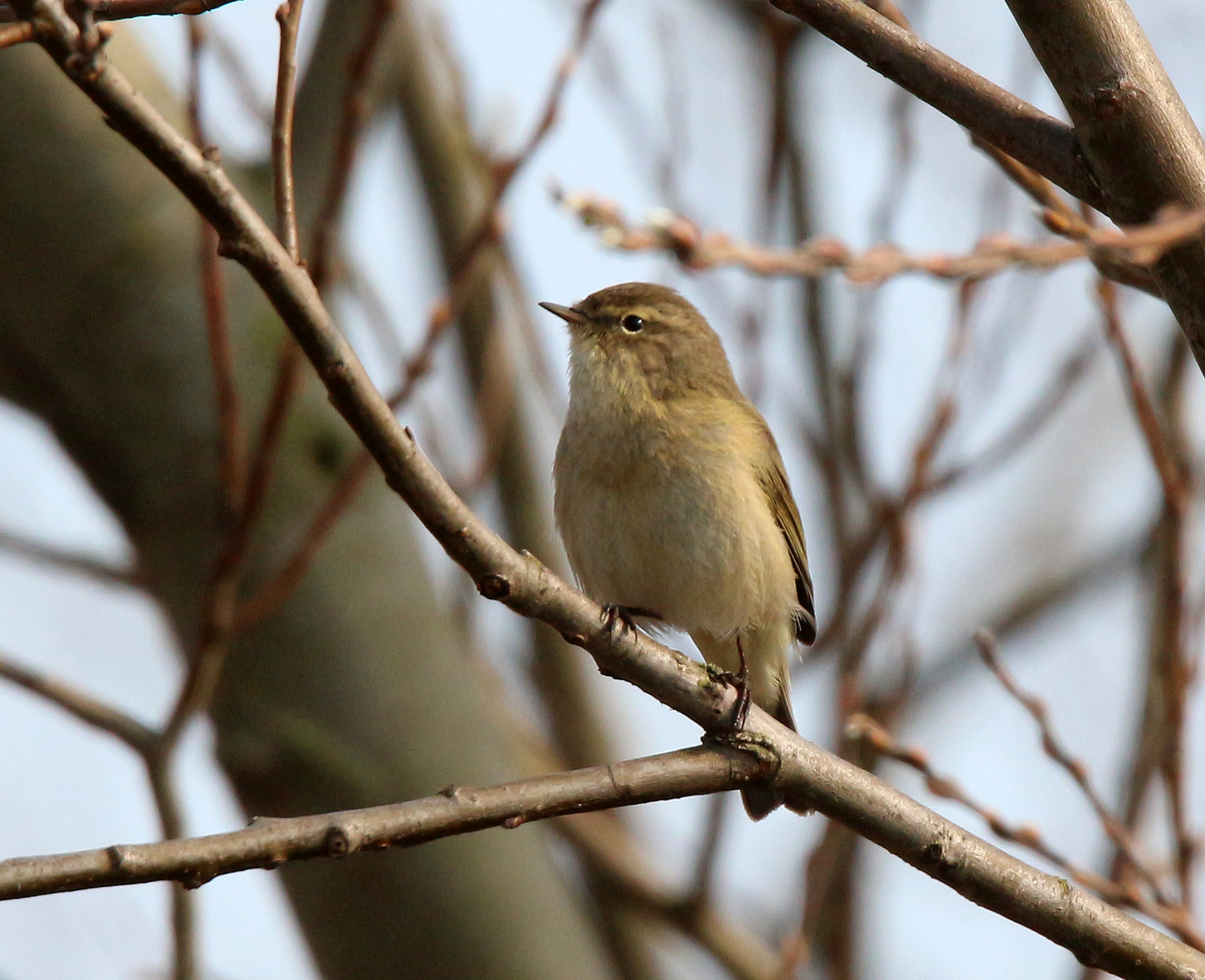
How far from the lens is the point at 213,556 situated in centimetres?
400

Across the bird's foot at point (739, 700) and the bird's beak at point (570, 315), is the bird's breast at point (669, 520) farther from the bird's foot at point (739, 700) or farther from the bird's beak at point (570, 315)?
the bird's foot at point (739, 700)

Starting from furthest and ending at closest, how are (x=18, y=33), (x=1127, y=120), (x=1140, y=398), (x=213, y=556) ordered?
1. (x=213, y=556)
2. (x=1140, y=398)
3. (x=1127, y=120)
4. (x=18, y=33)

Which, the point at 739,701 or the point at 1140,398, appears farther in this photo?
the point at 1140,398

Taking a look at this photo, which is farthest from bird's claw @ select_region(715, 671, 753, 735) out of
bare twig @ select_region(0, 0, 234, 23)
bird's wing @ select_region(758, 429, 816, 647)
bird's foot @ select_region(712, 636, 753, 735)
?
bird's wing @ select_region(758, 429, 816, 647)

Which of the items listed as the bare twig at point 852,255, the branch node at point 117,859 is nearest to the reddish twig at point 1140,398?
the bare twig at point 852,255

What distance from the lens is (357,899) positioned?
→ 13.0 ft

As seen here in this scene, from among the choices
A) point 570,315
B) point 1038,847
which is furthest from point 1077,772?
point 570,315

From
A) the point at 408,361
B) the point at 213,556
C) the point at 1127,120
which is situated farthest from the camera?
the point at 213,556

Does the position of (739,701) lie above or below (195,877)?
above

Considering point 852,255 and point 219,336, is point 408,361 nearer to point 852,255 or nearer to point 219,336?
point 219,336

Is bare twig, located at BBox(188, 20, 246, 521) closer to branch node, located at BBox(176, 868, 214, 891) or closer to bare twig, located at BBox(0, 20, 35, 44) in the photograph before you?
bare twig, located at BBox(0, 20, 35, 44)

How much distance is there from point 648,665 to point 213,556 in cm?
206

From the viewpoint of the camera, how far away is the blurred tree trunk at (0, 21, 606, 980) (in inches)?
156

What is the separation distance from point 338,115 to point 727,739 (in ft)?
9.29
